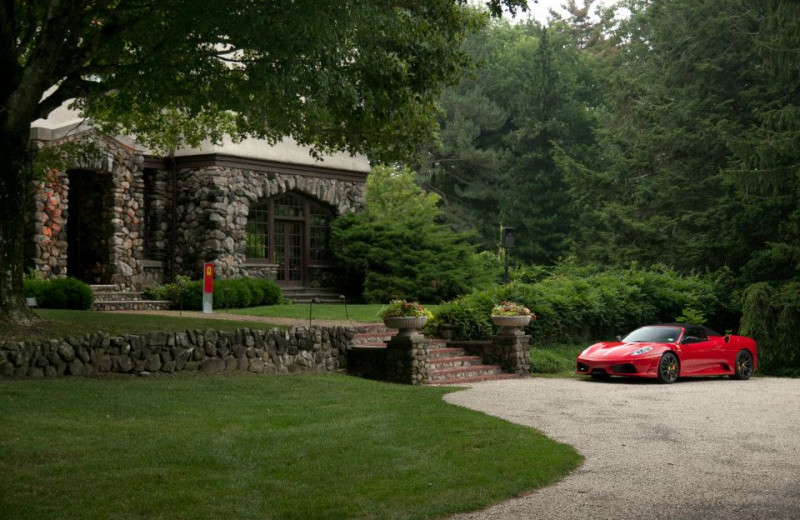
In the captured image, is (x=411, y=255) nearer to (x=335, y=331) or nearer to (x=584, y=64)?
(x=335, y=331)

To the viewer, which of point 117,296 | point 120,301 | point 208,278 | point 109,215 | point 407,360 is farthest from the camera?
point 109,215

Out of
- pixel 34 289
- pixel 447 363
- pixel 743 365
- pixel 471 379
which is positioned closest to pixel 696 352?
pixel 743 365

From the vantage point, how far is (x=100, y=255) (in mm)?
26047

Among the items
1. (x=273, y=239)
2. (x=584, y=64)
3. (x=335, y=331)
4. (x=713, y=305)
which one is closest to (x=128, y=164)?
(x=273, y=239)

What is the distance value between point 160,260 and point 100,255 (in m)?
2.21

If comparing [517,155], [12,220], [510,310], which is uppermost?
[517,155]

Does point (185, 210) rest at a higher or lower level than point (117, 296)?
higher

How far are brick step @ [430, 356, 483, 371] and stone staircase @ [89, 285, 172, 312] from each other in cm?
867

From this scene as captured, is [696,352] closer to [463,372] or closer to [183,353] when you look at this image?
[463,372]

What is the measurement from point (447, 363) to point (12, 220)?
28.7 feet

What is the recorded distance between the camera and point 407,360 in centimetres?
1731

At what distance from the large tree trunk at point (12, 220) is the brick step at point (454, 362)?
7.67 m

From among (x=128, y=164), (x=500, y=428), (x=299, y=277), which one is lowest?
(x=500, y=428)

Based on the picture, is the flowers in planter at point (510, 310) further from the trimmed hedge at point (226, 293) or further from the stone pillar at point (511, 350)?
the trimmed hedge at point (226, 293)
